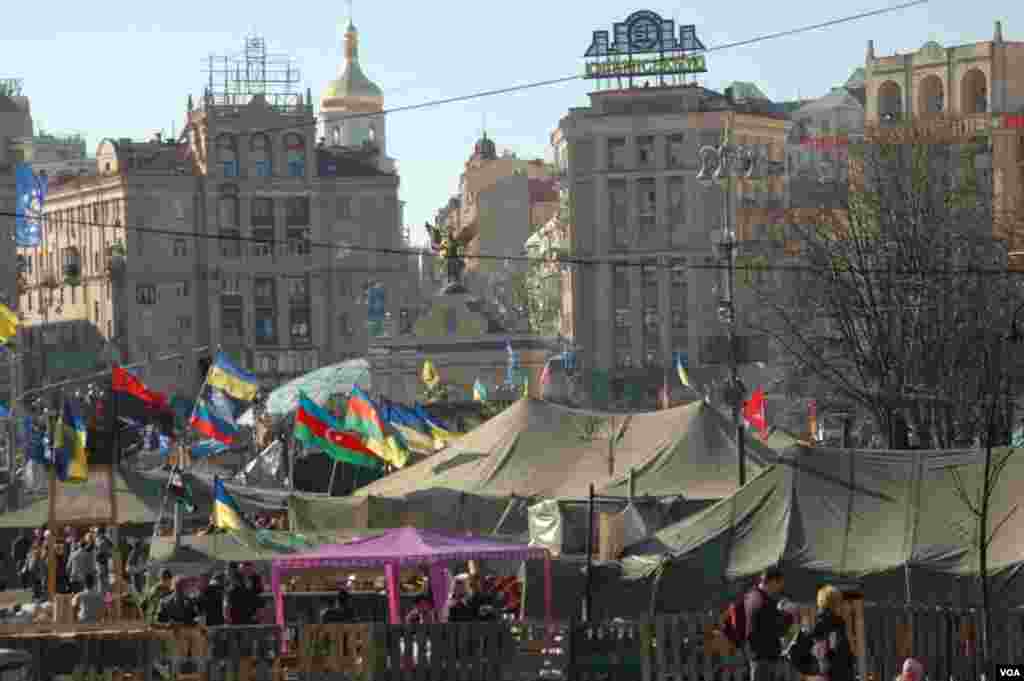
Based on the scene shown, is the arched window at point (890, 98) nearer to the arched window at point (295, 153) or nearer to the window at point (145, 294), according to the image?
the arched window at point (295, 153)

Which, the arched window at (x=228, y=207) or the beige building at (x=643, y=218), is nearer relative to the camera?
the beige building at (x=643, y=218)

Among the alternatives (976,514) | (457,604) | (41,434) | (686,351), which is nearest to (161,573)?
(457,604)

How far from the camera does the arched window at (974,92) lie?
131 m

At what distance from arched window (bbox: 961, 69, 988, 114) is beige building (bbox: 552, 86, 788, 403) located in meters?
8.89

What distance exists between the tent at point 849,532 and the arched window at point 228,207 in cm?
10816

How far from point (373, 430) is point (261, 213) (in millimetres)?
93412

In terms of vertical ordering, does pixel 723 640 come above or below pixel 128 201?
below

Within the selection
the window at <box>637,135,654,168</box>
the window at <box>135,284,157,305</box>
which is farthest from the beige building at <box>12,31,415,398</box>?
the window at <box>637,135,654,168</box>

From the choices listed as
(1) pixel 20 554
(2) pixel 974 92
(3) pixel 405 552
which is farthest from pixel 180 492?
(2) pixel 974 92

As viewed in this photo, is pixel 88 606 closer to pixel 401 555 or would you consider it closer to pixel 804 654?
pixel 401 555

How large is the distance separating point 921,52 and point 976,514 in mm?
104642

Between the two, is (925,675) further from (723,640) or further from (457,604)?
(457,604)

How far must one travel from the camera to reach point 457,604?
30.0 metres

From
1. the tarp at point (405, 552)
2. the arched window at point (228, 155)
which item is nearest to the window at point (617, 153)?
the arched window at point (228, 155)
